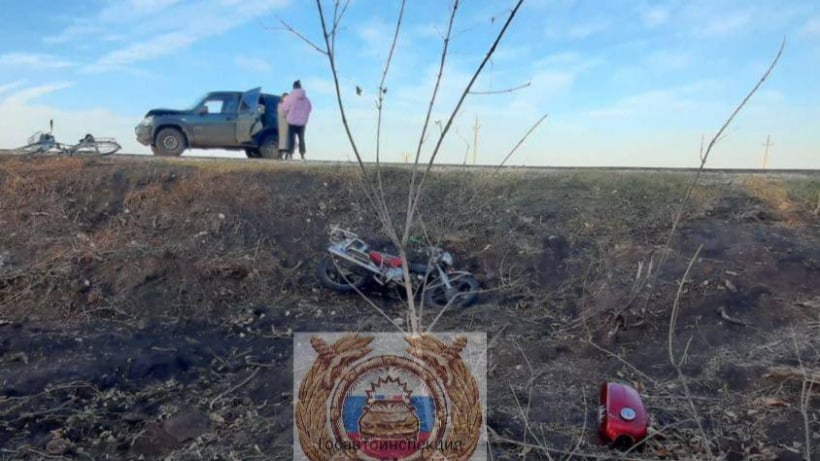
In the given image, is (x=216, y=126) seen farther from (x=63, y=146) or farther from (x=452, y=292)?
(x=452, y=292)

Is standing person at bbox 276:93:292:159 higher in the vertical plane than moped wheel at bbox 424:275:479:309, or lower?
higher

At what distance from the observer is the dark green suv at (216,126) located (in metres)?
11.5

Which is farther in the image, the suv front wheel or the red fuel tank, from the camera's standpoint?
the suv front wheel

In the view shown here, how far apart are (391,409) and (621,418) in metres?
1.32

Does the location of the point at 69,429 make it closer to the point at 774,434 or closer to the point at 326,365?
the point at 326,365

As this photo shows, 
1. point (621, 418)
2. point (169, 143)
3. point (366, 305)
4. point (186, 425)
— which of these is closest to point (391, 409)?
point (621, 418)

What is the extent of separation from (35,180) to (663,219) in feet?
30.3

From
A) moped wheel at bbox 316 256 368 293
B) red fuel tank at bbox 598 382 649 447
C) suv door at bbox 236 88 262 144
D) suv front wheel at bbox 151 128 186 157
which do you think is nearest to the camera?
red fuel tank at bbox 598 382 649 447

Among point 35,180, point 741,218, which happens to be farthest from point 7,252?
point 741,218

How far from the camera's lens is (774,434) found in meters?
3.78

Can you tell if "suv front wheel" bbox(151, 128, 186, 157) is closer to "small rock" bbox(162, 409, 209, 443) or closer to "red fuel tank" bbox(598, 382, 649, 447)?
"small rock" bbox(162, 409, 209, 443)

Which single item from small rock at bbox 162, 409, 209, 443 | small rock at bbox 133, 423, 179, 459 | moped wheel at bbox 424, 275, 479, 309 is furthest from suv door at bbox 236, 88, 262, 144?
small rock at bbox 133, 423, 179, 459

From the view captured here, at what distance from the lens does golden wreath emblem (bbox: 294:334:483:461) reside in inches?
118

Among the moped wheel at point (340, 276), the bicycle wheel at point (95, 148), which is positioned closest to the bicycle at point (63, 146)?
the bicycle wheel at point (95, 148)
